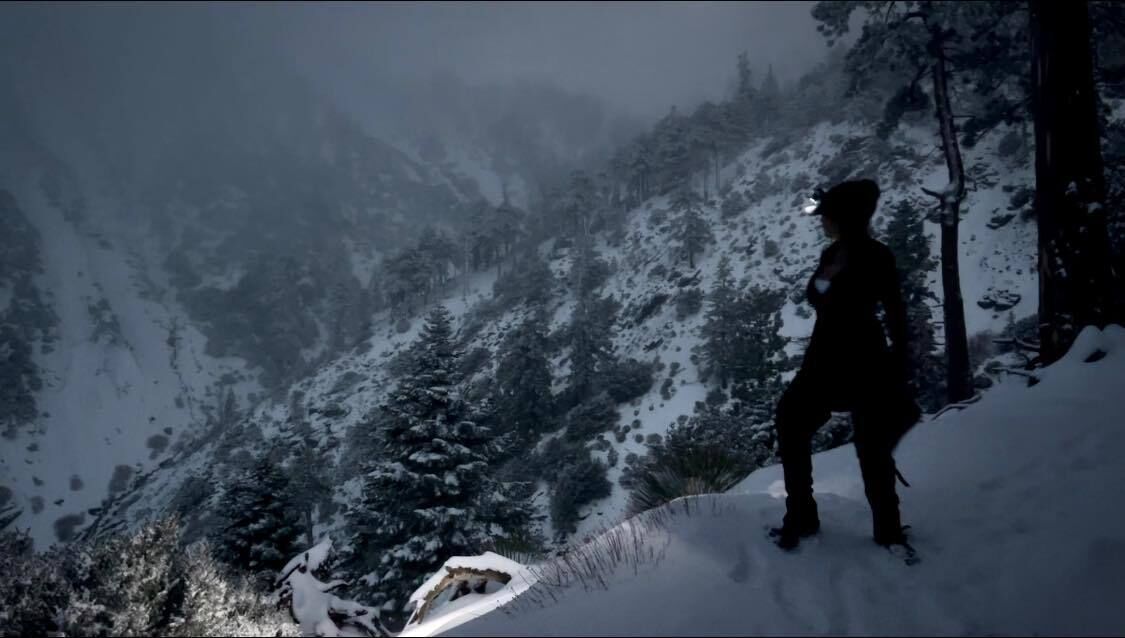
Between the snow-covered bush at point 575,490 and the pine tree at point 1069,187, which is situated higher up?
the pine tree at point 1069,187

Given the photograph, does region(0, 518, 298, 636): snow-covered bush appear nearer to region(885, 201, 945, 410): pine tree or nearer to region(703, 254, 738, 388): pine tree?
region(885, 201, 945, 410): pine tree

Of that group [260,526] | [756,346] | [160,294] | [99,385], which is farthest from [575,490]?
[160,294]

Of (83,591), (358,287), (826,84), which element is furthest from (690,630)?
(358,287)

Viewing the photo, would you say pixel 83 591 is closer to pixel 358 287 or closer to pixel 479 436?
pixel 479 436

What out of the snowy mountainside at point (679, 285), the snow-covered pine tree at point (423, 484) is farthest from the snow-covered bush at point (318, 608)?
the snowy mountainside at point (679, 285)

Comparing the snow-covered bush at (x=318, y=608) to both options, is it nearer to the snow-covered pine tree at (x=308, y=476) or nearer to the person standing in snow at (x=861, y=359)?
the person standing in snow at (x=861, y=359)

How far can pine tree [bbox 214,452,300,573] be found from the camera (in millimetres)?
11477

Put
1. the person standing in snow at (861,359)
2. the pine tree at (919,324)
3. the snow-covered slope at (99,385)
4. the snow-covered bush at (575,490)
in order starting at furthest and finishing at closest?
the snow-covered slope at (99,385)
the snow-covered bush at (575,490)
the pine tree at (919,324)
the person standing in snow at (861,359)

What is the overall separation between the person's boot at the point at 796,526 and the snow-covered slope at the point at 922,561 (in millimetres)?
83

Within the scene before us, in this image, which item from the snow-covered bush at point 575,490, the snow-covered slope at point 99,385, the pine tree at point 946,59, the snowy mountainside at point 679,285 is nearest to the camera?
the pine tree at point 946,59

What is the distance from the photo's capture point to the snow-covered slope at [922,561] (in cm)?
235

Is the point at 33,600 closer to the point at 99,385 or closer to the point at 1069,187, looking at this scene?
the point at 1069,187

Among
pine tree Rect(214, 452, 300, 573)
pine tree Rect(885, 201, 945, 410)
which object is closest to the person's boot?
pine tree Rect(214, 452, 300, 573)

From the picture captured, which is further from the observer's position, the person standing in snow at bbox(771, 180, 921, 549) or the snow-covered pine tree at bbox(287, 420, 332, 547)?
the snow-covered pine tree at bbox(287, 420, 332, 547)
